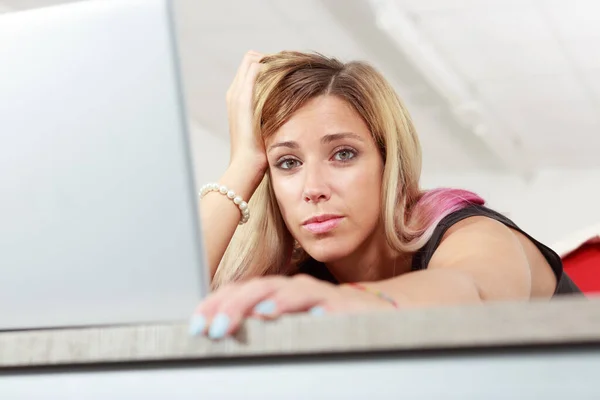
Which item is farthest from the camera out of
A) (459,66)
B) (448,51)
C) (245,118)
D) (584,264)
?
(459,66)

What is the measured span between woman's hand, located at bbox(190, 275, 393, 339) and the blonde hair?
2.20ft

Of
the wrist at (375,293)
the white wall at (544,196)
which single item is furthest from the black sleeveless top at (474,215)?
the white wall at (544,196)

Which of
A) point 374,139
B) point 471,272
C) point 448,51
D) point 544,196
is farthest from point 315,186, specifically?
point 544,196

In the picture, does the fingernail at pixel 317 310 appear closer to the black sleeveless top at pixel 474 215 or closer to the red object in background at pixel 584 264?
the black sleeveless top at pixel 474 215

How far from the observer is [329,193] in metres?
1.17

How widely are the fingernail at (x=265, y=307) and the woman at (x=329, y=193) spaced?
0.58 metres

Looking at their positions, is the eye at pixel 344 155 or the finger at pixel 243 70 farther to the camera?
the finger at pixel 243 70

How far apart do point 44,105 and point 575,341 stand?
0.40 m

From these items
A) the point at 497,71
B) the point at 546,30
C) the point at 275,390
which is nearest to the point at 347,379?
the point at 275,390

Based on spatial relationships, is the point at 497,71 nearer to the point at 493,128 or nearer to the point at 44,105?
the point at 493,128

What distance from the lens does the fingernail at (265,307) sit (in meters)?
0.44

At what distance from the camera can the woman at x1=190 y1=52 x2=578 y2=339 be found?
3.74ft

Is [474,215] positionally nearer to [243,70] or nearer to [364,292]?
[243,70]

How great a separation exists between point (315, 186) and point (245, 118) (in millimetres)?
214
